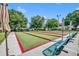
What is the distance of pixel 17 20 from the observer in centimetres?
517

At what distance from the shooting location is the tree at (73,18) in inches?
199

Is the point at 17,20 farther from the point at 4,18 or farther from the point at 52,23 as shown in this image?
the point at 52,23

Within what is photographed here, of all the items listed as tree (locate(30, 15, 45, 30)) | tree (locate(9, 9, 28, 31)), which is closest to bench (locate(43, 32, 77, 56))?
tree (locate(30, 15, 45, 30))

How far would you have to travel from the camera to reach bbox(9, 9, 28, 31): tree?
16.7 ft

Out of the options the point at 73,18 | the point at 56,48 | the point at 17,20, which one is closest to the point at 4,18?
the point at 17,20

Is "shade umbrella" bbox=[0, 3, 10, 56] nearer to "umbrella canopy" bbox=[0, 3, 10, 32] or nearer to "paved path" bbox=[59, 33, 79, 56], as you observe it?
"umbrella canopy" bbox=[0, 3, 10, 32]

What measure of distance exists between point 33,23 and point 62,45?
2.28 ft

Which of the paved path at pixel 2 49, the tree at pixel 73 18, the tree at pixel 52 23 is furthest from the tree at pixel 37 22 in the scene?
the paved path at pixel 2 49

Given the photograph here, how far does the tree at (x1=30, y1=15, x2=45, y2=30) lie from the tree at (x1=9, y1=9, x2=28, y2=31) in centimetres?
14

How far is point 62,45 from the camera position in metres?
5.24

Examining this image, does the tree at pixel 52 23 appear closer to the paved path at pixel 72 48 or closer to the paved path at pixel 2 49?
the paved path at pixel 72 48

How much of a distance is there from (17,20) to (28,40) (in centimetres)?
43

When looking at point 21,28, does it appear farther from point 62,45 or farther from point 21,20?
point 62,45

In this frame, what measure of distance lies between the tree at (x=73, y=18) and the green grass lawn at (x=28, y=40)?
57 cm
